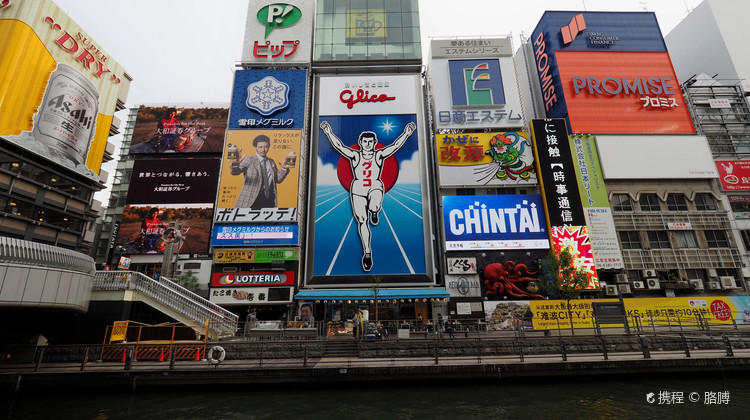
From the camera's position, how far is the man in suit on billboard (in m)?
35.9

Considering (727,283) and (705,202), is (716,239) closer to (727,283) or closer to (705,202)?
(705,202)

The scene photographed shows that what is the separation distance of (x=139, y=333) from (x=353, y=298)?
691 inches

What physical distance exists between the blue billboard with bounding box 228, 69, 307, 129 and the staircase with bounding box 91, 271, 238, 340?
73.5 feet

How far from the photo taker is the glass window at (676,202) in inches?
1451

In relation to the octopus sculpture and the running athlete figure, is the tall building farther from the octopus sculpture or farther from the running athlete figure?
the octopus sculpture

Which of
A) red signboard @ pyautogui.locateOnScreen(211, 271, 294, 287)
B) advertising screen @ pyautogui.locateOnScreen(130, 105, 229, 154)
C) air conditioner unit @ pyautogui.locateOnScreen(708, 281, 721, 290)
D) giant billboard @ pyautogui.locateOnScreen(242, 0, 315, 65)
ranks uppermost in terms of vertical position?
giant billboard @ pyautogui.locateOnScreen(242, 0, 315, 65)

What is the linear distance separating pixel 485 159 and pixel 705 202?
23149mm

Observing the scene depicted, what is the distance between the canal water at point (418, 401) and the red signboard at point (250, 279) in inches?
762

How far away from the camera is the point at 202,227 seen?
4319cm

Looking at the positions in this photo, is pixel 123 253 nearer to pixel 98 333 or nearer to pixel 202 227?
pixel 202 227

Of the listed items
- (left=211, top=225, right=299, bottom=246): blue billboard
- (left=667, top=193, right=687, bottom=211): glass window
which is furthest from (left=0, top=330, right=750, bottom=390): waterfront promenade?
(left=667, top=193, right=687, bottom=211): glass window

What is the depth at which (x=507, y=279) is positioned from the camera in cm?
3338

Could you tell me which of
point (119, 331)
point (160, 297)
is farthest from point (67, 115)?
point (119, 331)

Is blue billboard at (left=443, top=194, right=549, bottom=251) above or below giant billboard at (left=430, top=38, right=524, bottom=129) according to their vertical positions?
below
